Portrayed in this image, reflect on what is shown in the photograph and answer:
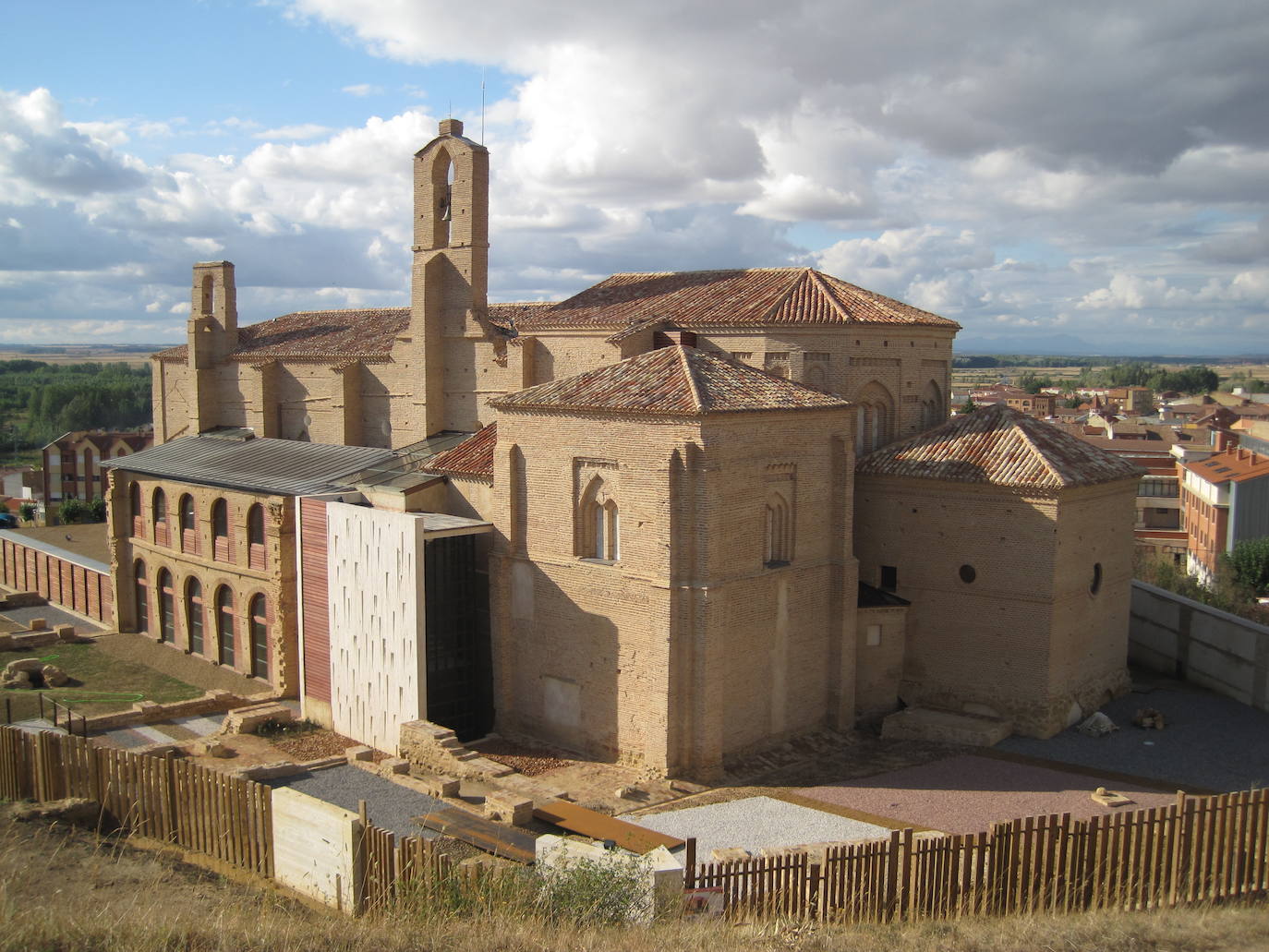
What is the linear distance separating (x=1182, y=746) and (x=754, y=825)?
1008cm

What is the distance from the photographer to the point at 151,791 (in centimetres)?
1422

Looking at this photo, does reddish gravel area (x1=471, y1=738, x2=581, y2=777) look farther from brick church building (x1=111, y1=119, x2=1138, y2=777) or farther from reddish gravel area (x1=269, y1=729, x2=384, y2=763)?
reddish gravel area (x1=269, y1=729, x2=384, y2=763)

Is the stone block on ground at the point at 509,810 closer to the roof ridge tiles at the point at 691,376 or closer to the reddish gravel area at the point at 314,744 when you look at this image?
the reddish gravel area at the point at 314,744

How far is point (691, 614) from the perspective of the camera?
19.5 metres

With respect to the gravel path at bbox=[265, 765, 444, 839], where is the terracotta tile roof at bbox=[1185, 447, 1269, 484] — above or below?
above

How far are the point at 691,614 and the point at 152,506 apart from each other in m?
19.9

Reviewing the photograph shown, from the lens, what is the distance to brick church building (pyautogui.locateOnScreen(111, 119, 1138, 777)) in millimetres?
19875

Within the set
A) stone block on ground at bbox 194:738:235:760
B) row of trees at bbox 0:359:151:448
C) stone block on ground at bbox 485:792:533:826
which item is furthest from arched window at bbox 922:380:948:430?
row of trees at bbox 0:359:151:448

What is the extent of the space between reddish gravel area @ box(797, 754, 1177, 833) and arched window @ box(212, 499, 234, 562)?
17296mm

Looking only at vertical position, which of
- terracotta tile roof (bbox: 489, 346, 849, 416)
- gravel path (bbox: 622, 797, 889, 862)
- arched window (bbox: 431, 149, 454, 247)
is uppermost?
arched window (bbox: 431, 149, 454, 247)

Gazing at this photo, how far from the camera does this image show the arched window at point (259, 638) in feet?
90.0

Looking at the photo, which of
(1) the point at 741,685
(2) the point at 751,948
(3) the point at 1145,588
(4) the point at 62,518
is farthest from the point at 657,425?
(4) the point at 62,518

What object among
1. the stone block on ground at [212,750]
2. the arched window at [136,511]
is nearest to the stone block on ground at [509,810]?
the stone block on ground at [212,750]

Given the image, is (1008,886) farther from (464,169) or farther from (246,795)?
(464,169)
